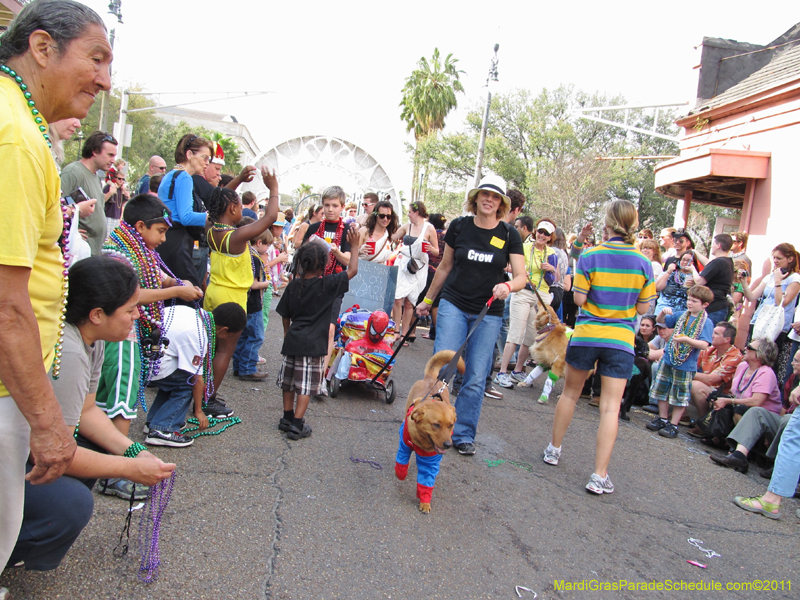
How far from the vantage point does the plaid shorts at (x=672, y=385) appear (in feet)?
22.2

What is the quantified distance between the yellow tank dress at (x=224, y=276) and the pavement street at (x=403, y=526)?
103 centimetres

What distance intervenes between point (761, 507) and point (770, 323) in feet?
10.9

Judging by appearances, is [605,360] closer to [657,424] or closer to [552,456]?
[552,456]

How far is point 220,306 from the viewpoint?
15.1ft

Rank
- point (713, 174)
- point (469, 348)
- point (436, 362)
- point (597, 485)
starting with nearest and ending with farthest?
point (436, 362) → point (597, 485) → point (469, 348) → point (713, 174)

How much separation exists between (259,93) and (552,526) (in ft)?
67.3

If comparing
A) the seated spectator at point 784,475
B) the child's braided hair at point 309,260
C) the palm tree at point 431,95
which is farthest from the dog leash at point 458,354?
the palm tree at point 431,95

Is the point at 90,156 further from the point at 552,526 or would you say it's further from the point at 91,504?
the point at 552,526

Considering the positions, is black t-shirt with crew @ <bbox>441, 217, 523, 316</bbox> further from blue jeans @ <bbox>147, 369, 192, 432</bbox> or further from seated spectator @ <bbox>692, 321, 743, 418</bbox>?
seated spectator @ <bbox>692, 321, 743, 418</bbox>

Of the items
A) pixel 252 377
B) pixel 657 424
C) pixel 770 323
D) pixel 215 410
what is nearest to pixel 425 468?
pixel 215 410

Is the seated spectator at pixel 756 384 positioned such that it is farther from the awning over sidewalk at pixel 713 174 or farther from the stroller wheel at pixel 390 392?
the awning over sidewalk at pixel 713 174

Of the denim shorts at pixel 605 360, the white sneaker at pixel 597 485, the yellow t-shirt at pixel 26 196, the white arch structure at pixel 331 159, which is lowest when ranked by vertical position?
the white sneaker at pixel 597 485

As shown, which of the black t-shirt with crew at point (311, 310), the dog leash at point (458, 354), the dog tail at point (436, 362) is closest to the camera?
the dog leash at point (458, 354)

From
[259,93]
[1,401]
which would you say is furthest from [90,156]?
[259,93]
